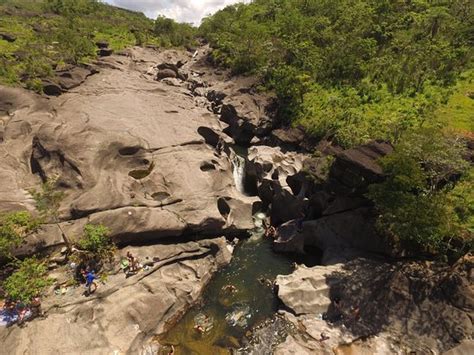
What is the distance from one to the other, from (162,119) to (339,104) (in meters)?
25.9

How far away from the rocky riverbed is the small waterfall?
206 mm

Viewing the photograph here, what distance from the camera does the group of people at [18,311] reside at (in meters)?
22.4

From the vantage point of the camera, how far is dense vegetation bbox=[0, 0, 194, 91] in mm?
55406

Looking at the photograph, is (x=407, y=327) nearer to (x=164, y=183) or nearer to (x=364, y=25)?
(x=164, y=183)

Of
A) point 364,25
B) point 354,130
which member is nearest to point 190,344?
point 354,130

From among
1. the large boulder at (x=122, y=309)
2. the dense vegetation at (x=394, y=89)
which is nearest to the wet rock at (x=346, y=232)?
the dense vegetation at (x=394, y=89)

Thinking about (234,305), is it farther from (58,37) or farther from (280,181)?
(58,37)

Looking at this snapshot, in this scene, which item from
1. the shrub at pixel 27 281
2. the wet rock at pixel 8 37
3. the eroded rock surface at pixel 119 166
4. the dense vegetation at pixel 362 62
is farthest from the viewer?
the wet rock at pixel 8 37

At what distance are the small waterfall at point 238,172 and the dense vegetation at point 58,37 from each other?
30162 millimetres

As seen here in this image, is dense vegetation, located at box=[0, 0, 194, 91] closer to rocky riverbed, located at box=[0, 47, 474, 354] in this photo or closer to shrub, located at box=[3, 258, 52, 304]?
rocky riverbed, located at box=[0, 47, 474, 354]

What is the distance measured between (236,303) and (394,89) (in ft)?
132

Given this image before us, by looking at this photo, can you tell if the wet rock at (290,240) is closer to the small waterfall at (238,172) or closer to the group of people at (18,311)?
the small waterfall at (238,172)

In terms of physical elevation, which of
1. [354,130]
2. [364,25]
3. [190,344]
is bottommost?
[190,344]

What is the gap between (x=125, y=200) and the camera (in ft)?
101
